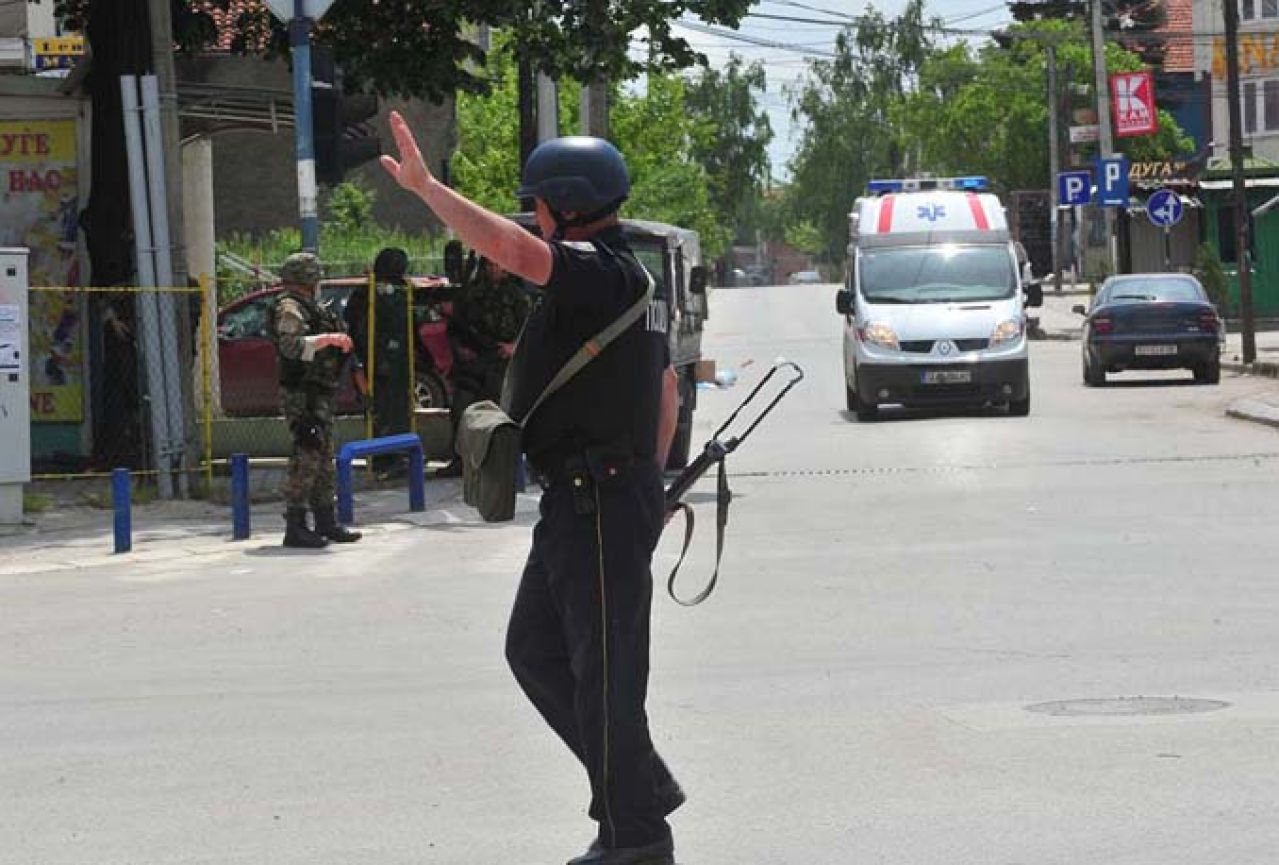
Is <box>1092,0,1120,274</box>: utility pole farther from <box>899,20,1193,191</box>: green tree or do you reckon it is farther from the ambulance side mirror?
the ambulance side mirror

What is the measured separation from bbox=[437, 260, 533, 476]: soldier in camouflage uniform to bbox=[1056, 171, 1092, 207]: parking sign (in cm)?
3677

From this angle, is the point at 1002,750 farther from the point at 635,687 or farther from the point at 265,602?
the point at 265,602

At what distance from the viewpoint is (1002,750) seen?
789 centimetres

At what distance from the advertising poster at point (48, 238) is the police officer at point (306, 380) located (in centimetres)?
658

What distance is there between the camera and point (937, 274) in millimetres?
28609

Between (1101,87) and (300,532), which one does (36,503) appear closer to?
(300,532)

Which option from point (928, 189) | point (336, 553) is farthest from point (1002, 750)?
point (928, 189)

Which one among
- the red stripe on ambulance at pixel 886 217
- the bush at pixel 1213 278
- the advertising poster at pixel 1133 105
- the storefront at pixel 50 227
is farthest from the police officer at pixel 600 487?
the advertising poster at pixel 1133 105

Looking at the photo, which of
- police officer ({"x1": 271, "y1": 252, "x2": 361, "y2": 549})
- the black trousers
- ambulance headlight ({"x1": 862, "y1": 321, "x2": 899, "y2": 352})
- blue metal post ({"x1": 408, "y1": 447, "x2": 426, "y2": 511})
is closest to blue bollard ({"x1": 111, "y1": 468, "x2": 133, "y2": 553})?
police officer ({"x1": 271, "y1": 252, "x2": 361, "y2": 549})

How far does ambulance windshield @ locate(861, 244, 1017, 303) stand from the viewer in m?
28.3

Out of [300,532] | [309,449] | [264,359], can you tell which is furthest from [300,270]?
[264,359]

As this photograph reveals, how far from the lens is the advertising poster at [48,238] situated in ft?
69.9

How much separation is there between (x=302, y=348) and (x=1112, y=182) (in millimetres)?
37452

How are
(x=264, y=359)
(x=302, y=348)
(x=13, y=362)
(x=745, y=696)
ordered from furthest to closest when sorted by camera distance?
(x=264, y=359), (x=13, y=362), (x=302, y=348), (x=745, y=696)
